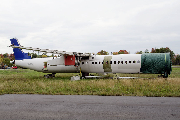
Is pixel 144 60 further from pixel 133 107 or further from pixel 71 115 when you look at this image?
pixel 71 115

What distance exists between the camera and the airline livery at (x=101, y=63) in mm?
23484

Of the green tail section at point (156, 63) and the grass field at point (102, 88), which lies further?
the green tail section at point (156, 63)

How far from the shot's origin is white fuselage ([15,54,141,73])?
79.5ft

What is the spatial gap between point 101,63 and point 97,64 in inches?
25.5

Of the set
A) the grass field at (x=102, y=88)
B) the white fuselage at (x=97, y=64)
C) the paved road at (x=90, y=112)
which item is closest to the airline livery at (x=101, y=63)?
the white fuselage at (x=97, y=64)

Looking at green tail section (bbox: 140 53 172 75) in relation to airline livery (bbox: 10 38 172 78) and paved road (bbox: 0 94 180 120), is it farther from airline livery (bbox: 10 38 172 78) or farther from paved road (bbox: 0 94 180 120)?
paved road (bbox: 0 94 180 120)

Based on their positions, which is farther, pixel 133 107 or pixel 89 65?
pixel 89 65

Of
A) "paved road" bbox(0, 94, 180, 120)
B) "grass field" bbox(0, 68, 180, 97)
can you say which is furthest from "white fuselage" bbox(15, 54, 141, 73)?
"paved road" bbox(0, 94, 180, 120)

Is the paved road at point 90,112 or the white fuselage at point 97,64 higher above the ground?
the white fuselage at point 97,64

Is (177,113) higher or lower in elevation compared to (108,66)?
lower

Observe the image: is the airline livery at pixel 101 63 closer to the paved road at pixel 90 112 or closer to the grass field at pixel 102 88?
the grass field at pixel 102 88

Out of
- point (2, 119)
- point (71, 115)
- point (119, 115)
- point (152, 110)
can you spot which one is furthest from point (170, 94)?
point (2, 119)

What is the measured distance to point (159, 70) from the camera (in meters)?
23.5

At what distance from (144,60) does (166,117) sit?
56.2ft
